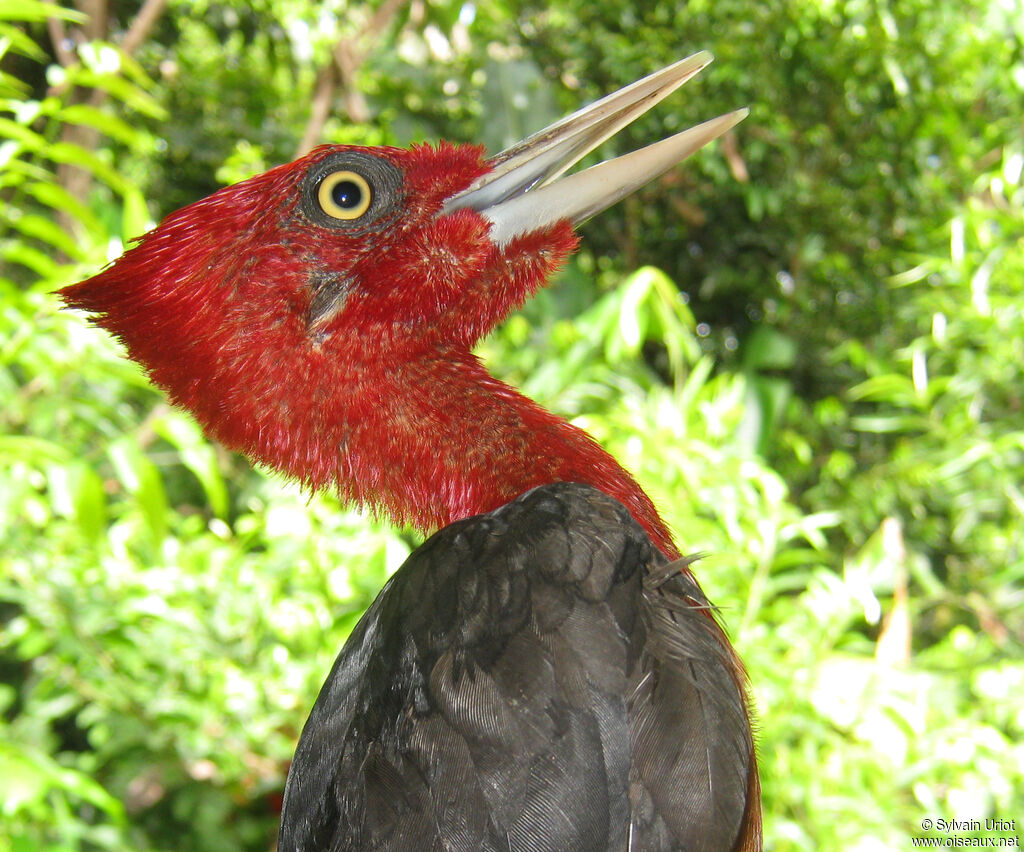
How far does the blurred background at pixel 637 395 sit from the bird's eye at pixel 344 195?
27.2 inches

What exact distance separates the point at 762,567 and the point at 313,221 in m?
1.77

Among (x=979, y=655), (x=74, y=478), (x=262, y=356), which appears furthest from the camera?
(x=979, y=655)

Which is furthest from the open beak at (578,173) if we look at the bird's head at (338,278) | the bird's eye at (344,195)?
the bird's eye at (344,195)

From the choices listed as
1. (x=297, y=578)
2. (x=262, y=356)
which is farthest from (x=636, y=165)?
(x=297, y=578)

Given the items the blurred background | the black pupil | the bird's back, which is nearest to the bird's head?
the black pupil

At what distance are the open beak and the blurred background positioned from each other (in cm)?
53

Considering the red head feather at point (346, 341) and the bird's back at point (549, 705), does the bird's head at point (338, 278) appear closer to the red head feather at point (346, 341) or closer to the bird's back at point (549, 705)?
the red head feather at point (346, 341)

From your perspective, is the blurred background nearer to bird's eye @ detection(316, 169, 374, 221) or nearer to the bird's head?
the bird's head

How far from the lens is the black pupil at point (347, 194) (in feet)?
4.09

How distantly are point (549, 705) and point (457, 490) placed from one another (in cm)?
37

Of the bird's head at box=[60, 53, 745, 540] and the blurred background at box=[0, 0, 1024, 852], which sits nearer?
the bird's head at box=[60, 53, 745, 540]

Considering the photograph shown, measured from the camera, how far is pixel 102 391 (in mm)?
2730

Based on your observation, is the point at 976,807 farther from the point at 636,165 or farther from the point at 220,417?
the point at 220,417

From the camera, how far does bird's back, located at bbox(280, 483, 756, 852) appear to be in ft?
2.85
